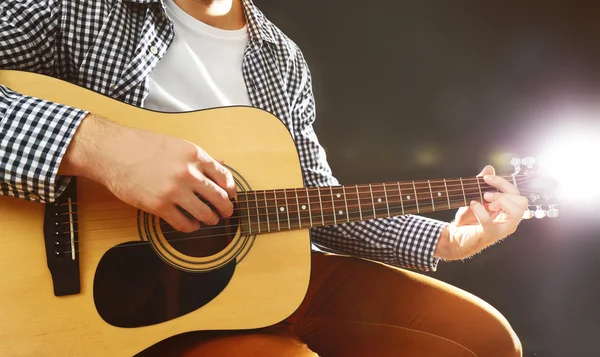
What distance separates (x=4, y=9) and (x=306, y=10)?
3.27ft

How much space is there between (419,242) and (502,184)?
249mm

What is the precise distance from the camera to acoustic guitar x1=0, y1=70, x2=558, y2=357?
2.37ft

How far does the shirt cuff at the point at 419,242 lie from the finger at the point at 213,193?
1.85ft

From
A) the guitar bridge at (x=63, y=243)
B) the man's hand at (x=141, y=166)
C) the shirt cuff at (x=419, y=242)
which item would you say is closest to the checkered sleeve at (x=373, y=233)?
the shirt cuff at (x=419, y=242)

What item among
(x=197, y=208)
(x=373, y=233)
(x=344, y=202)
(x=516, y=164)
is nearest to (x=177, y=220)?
(x=197, y=208)

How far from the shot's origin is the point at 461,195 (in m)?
1.05

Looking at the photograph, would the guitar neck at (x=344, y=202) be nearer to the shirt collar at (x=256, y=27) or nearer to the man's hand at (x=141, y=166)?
the man's hand at (x=141, y=166)

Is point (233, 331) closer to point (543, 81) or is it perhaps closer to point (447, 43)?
point (447, 43)

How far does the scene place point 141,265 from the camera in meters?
0.78

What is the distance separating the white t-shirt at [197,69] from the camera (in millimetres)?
1068

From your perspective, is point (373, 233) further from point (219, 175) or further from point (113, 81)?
point (113, 81)

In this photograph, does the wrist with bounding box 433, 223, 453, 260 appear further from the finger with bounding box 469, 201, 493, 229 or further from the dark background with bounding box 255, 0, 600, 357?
the dark background with bounding box 255, 0, 600, 357


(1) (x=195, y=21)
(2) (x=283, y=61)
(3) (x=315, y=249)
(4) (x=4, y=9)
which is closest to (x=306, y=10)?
(2) (x=283, y=61)

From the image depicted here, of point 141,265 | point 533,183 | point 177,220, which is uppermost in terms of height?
point 533,183
